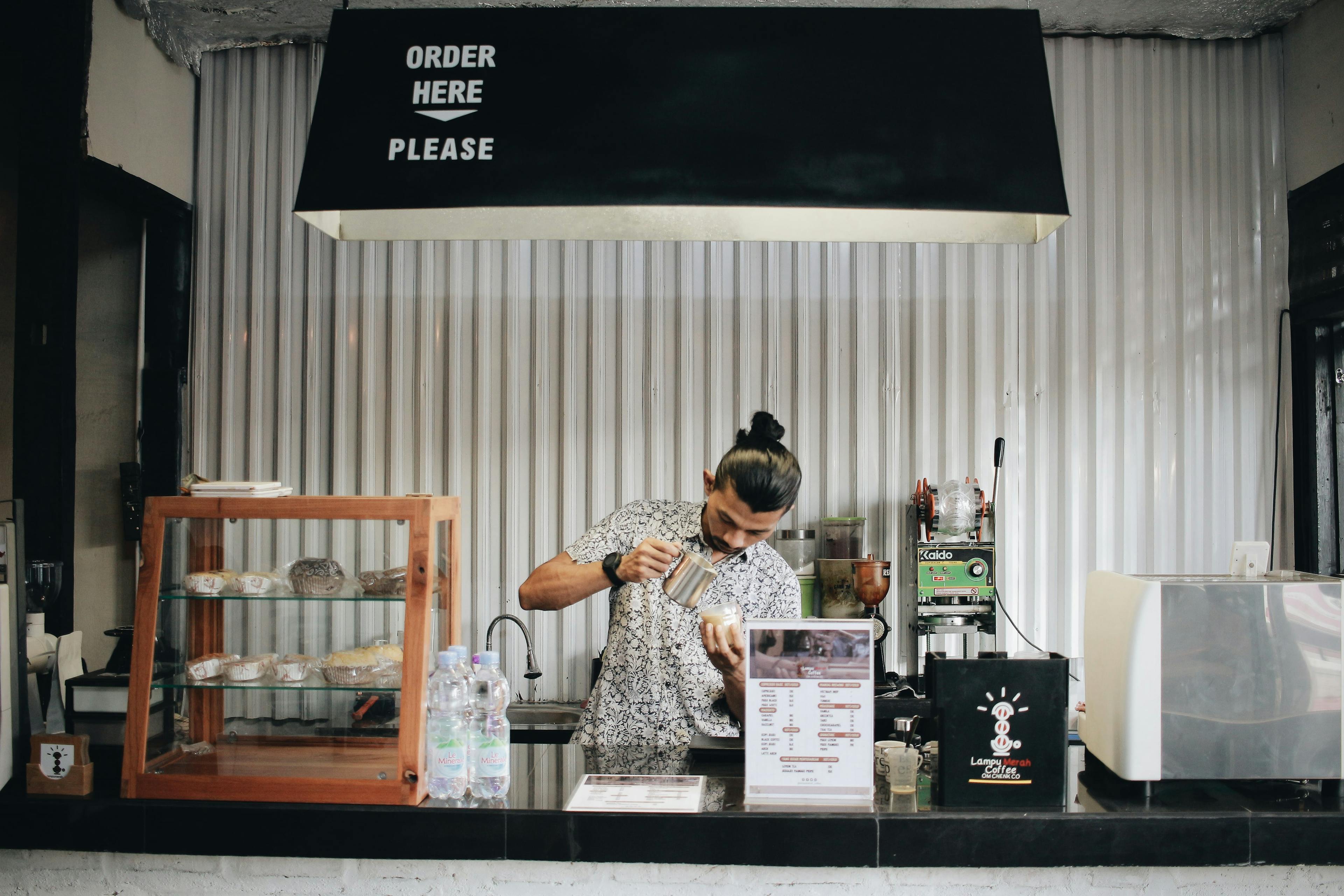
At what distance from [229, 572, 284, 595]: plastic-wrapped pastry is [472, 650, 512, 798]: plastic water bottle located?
55 cm

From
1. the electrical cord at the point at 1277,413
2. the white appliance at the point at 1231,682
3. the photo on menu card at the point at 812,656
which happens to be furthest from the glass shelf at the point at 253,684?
the electrical cord at the point at 1277,413

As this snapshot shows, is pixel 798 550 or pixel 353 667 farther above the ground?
pixel 798 550

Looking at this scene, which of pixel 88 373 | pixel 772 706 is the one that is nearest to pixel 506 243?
pixel 88 373

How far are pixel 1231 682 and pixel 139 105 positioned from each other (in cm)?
436

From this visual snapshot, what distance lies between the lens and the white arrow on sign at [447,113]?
5.88 ft

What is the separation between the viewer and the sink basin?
3.69 metres

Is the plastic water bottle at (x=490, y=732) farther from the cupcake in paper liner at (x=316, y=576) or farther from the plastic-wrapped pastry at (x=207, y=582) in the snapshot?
the plastic-wrapped pastry at (x=207, y=582)

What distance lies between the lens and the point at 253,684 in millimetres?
1907

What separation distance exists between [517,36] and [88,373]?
9.38 ft

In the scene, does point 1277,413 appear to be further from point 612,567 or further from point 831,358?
point 612,567

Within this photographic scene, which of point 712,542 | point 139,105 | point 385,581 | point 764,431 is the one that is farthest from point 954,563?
point 139,105

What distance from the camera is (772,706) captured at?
1691 millimetres

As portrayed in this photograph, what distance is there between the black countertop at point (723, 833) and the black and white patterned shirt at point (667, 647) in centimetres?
69

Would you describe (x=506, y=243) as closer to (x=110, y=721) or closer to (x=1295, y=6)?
(x=110, y=721)
